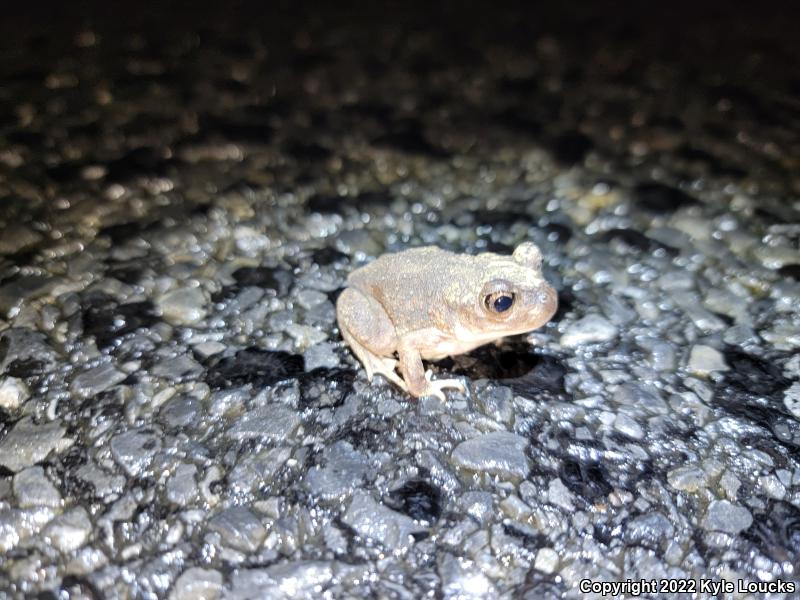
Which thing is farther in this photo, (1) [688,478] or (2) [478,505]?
(1) [688,478]

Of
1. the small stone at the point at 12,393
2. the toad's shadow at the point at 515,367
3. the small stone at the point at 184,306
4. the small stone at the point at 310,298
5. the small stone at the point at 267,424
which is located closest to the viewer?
the small stone at the point at 267,424

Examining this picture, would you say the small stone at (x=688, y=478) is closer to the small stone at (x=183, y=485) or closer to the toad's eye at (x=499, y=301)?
the toad's eye at (x=499, y=301)

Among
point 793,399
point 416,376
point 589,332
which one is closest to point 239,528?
point 416,376

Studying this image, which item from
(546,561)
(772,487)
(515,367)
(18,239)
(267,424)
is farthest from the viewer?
(18,239)

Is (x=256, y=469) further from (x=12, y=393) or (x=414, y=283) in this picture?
(x=12, y=393)

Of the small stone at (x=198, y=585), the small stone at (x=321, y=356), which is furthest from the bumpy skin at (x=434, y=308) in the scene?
the small stone at (x=198, y=585)

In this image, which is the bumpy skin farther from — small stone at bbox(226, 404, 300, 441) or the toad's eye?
small stone at bbox(226, 404, 300, 441)

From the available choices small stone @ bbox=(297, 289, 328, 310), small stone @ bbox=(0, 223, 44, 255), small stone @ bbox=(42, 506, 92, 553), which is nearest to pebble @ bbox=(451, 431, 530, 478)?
small stone @ bbox=(297, 289, 328, 310)

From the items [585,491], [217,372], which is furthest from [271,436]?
[585,491]
